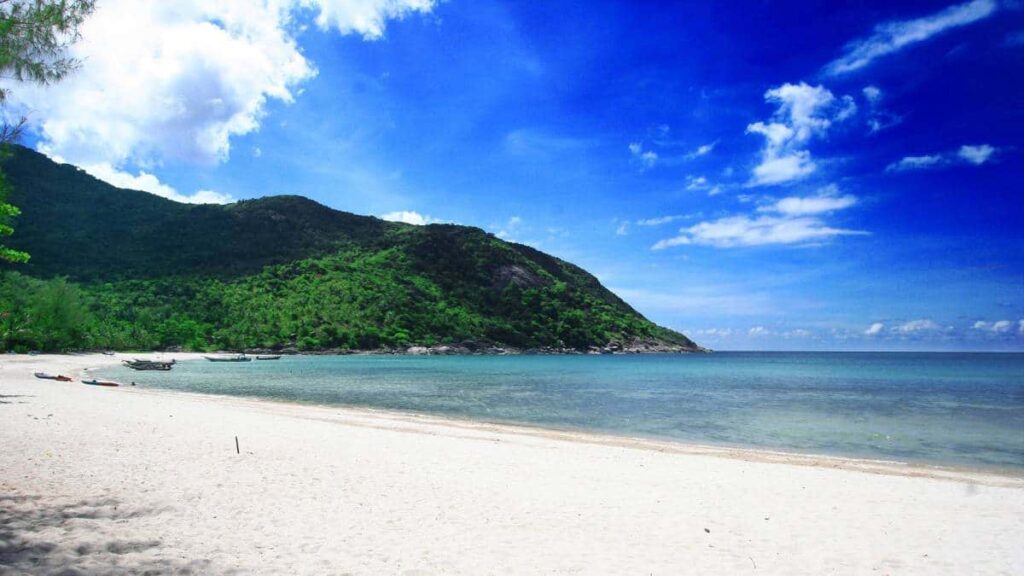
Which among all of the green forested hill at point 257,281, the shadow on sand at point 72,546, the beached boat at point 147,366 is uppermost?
the green forested hill at point 257,281

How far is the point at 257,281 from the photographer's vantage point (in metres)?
114

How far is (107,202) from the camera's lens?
118188 millimetres

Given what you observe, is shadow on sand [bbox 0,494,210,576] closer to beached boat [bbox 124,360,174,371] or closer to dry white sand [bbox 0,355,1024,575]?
dry white sand [bbox 0,355,1024,575]

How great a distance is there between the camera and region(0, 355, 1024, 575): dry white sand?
6.66 m

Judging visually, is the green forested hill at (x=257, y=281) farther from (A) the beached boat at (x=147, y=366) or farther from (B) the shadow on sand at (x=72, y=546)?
(B) the shadow on sand at (x=72, y=546)

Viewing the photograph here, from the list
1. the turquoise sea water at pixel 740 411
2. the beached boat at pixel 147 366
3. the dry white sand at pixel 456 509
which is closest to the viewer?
the dry white sand at pixel 456 509

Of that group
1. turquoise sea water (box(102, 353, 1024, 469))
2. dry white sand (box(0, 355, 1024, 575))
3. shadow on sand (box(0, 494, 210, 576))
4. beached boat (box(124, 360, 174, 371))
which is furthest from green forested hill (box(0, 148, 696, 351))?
shadow on sand (box(0, 494, 210, 576))

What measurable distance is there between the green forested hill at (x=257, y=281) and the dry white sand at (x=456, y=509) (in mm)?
65667

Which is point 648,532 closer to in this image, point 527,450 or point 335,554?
point 335,554

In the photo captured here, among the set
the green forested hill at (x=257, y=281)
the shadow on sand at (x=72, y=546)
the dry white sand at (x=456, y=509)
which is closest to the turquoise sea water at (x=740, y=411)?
the dry white sand at (x=456, y=509)

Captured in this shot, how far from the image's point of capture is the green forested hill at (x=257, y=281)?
89.5m

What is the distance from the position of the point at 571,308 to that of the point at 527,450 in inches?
5730

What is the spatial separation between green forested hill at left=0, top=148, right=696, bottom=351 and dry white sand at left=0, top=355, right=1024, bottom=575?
65.7 meters

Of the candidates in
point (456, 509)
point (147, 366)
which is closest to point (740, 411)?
point (456, 509)
